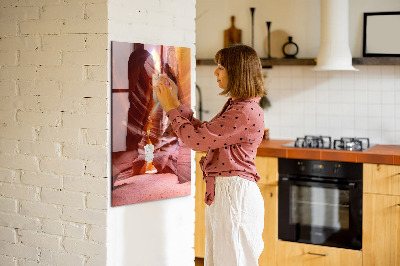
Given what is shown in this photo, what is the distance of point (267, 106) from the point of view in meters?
4.71

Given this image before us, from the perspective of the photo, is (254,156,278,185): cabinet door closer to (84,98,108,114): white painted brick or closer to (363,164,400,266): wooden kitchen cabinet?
(363,164,400,266): wooden kitchen cabinet

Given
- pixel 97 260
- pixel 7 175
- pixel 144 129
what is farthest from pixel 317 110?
pixel 7 175

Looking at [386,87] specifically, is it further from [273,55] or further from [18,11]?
[18,11]

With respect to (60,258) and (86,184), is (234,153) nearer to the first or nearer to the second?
(86,184)

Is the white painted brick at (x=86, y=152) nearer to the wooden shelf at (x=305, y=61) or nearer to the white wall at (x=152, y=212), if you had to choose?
the white wall at (x=152, y=212)

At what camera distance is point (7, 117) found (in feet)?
10.0

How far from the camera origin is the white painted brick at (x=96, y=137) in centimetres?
276

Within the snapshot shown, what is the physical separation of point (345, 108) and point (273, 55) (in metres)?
0.73

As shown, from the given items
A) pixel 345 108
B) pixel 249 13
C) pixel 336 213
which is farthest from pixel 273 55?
pixel 336 213

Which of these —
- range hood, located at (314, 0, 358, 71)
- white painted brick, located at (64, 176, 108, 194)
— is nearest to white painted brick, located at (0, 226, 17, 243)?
white painted brick, located at (64, 176, 108, 194)

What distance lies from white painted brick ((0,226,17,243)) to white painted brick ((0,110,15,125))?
23.0 inches

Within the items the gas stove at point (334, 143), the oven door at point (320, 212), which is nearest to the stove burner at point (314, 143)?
the gas stove at point (334, 143)

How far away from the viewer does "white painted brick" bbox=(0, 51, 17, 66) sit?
3.00m

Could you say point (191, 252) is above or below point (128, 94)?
below
